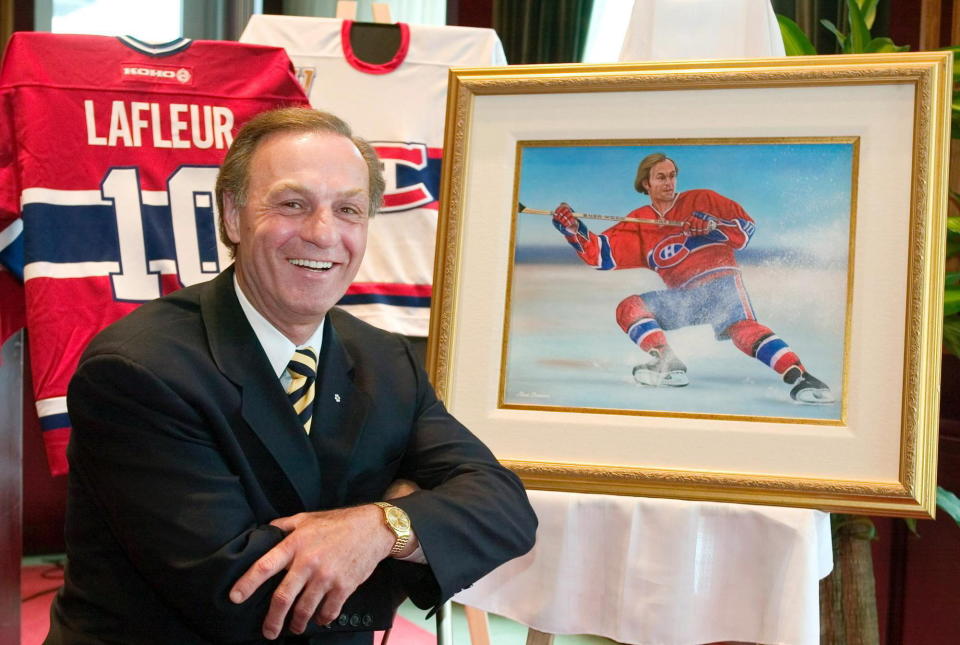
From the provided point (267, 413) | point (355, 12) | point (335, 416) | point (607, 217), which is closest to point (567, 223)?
point (607, 217)

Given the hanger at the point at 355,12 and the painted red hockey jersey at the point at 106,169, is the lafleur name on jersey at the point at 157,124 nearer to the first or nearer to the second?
the painted red hockey jersey at the point at 106,169

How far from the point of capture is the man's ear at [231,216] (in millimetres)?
1512

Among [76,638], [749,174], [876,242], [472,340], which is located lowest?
[76,638]

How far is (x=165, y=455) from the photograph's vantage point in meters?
1.25

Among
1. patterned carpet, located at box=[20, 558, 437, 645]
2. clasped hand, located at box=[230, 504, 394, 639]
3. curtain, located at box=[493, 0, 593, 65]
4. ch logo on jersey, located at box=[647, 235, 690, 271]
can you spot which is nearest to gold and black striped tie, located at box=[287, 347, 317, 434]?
clasped hand, located at box=[230, 504, 394, 639]

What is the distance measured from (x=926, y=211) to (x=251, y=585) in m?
1.22

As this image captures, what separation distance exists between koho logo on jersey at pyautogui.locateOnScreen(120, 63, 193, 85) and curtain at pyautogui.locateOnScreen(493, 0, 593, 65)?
6.33 ft

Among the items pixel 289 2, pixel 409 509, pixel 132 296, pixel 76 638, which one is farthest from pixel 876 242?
pixel 289 2

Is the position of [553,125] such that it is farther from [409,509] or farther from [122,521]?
[122,521]

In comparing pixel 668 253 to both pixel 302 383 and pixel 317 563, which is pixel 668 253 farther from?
pixel 317 563

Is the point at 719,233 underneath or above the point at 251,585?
above

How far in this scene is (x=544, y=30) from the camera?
4.05 m

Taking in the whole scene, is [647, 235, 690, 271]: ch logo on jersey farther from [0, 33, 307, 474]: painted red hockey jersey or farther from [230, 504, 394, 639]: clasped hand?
[0, 33, 307, 474]: painted red hockey jersey

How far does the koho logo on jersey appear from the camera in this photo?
2295 millimetres
